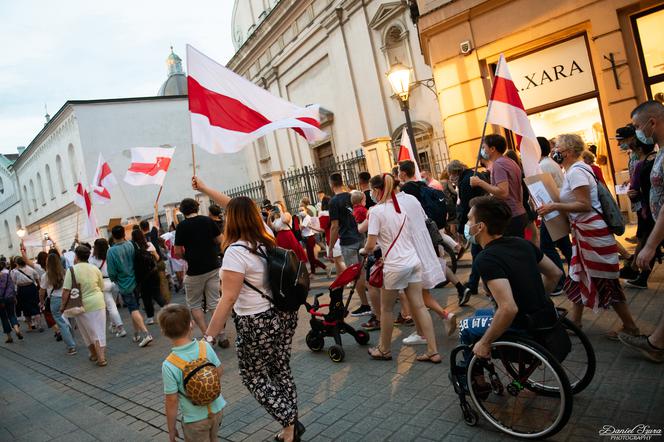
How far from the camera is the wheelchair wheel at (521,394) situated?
9.36 ft

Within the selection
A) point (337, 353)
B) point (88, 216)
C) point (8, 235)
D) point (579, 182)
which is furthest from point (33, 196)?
point (579, 182)

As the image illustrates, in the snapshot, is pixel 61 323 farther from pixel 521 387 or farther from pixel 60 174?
pixel 60 174

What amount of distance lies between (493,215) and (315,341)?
3080mm

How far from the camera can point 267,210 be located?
432 inches

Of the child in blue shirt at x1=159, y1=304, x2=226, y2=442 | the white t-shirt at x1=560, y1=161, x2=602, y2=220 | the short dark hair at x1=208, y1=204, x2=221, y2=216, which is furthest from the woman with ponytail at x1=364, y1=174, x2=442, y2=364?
the short dark hair at x1=208, y1=204, x2=221, y2=216

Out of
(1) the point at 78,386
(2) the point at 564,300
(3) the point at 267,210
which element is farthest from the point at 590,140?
(1) the point at 78,386

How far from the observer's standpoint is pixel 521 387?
3.15 m

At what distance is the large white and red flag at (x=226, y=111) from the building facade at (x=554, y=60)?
22.3 ft

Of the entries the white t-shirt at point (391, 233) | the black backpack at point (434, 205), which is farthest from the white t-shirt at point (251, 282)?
the black backpack at point (434, 205)

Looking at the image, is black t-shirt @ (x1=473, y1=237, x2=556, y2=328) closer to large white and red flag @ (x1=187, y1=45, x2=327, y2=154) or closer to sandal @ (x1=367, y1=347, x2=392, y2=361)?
sandal @ (x1=367, y1=347, x2=392, y2=361)

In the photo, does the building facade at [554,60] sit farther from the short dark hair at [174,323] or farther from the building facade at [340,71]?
the short dark hair at [174,323]

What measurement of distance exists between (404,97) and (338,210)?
4.42m

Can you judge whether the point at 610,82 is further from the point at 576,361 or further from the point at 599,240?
the point at 576,361

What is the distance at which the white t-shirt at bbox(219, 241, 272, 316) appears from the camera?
131 inches
